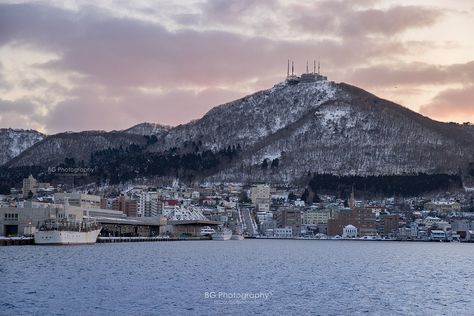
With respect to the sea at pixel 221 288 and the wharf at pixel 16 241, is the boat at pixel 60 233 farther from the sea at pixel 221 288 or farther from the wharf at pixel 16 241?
the sea at pixel 221 288

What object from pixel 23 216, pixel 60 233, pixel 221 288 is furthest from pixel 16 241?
pixel 221 288

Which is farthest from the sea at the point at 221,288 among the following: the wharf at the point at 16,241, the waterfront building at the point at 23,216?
the waterfront building at the point at 23,216

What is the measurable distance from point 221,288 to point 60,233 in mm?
74508

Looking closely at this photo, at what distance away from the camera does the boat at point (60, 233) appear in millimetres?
140625

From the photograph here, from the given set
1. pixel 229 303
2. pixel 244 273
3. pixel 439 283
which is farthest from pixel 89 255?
pixel 229 303

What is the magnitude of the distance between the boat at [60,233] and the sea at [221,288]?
3572cm

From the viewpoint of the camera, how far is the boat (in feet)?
461

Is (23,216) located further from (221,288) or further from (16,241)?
(221,288)

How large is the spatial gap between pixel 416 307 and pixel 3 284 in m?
30.1

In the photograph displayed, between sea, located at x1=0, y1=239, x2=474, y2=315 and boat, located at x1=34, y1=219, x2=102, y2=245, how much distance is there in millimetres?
35716

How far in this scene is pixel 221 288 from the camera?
2793 inches

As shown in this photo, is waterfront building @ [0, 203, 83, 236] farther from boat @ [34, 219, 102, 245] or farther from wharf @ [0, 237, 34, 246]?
wharf @ [0, 237, 34, 246]

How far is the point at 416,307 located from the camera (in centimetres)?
6250

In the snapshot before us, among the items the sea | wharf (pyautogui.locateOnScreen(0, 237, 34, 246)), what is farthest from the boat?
the sea
